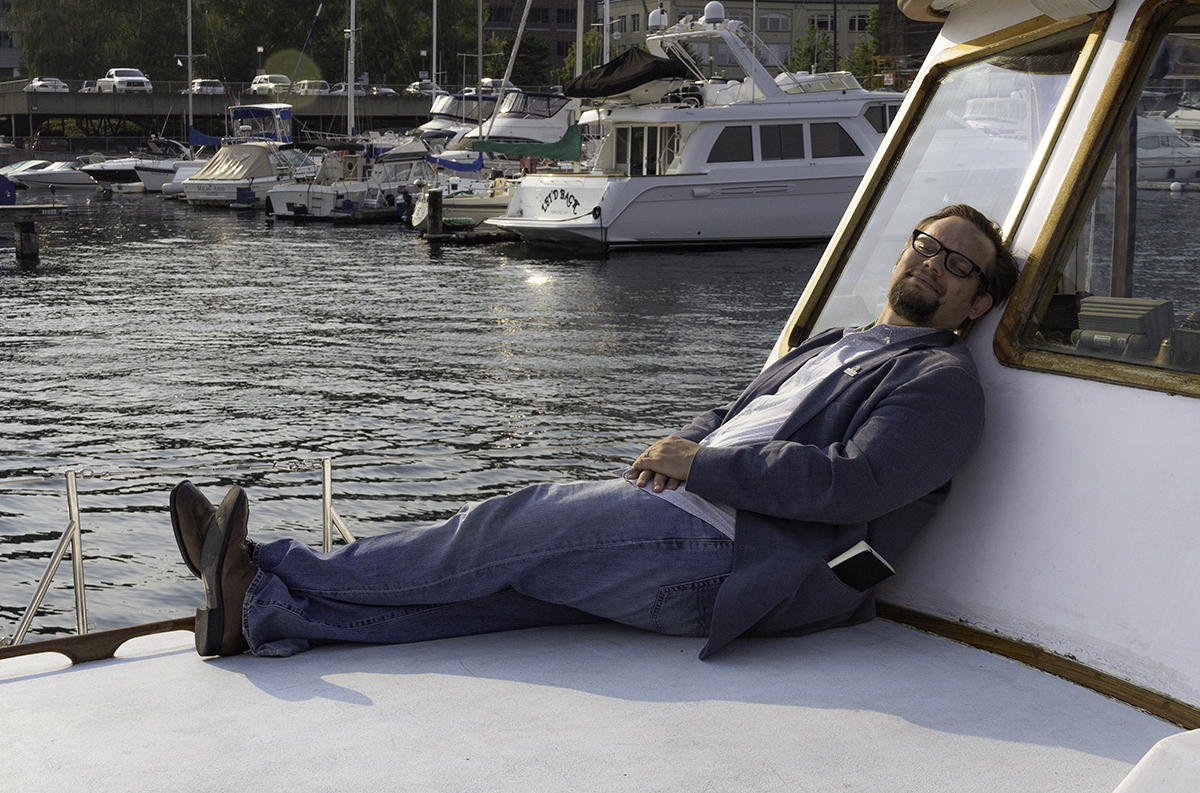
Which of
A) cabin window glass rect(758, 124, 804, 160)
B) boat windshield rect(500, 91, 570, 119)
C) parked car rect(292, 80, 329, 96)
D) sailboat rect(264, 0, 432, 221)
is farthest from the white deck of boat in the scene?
parked car rect(292, 80, 329, 96)

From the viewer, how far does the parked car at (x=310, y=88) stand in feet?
209

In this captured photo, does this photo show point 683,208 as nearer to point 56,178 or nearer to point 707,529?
point 707,529

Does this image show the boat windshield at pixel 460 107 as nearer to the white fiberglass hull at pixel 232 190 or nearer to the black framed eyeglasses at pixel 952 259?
the white fiberglass hull at pixel 232 190

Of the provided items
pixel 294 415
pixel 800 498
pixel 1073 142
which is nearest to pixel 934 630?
pixel 800 498

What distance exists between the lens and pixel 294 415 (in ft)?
35.0

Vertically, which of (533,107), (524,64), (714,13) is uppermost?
(524,64)

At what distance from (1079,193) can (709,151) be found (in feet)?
67.4

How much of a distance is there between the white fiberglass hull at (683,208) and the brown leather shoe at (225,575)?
20.5 m

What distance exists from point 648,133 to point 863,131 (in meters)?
4.01

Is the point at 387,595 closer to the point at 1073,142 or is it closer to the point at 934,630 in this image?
the point at 934,630

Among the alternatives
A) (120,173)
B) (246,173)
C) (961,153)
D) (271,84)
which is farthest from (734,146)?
(271,84)

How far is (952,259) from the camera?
9.98 feet

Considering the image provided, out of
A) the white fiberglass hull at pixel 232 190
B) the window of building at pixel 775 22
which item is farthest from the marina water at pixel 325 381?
the window of building at pixel 775 22

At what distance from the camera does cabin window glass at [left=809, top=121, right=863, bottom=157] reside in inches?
924
